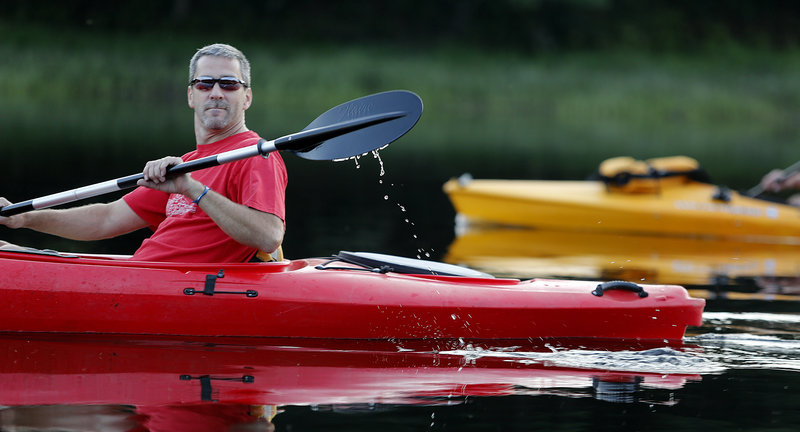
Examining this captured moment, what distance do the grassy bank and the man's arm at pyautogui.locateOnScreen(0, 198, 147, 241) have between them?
13607 mm

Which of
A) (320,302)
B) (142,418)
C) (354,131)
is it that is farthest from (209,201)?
(142,418)

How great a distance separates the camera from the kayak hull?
9.55 meters

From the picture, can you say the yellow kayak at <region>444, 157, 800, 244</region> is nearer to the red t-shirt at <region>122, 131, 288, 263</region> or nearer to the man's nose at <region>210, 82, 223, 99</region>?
the red t-shirt at <region>122, 131, 288, 263</region>

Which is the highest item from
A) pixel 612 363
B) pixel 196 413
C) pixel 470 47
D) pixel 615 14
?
pixel 615 14

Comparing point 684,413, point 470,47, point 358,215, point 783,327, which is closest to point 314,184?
point 358,215

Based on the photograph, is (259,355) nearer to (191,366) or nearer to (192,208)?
(191,366)

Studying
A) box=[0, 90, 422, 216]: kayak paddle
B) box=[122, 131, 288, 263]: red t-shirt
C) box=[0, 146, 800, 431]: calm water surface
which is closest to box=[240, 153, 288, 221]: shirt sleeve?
box=[122, 131, 288, 263]: red t-shirt

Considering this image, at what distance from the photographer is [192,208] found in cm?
446

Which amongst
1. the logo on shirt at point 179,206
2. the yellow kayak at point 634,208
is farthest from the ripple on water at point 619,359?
the yellow kayak at point 634,208

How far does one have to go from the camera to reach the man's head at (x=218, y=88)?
175 inches

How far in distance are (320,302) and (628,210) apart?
5.49m

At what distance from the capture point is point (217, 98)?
4.42 metres

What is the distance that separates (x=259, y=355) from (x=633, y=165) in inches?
230

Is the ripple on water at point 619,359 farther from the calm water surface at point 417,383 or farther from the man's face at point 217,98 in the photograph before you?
the man's face at point 217,98
